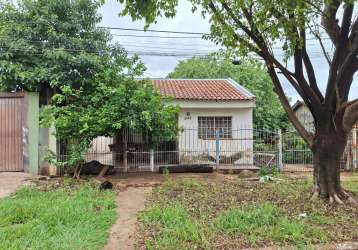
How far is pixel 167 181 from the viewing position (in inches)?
408

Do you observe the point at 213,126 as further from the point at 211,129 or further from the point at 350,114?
the point at 350,114

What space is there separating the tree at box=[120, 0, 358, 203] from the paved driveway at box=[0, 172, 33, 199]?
5.35m

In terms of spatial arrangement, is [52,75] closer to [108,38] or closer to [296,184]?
[108,38]

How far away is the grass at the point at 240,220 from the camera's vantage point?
5188mm

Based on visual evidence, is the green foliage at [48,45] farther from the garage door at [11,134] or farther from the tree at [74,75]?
the garage door at [11,134]

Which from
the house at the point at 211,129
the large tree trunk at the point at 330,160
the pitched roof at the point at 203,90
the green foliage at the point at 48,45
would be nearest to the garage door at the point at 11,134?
the green foliage at the point at 48,45

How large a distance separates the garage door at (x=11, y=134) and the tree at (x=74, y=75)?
635 millimetres

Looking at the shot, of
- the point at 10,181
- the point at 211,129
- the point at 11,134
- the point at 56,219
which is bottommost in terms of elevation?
the point at 56,219

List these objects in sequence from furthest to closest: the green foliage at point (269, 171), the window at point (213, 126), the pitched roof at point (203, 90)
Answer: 1. the window at point (213, 126)
2. the pitched roof at point (203, 90)
3. the green foliage at point (269, 171)

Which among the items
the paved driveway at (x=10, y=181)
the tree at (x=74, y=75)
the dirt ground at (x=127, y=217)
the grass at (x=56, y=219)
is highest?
the tree at (x=74, y=75)

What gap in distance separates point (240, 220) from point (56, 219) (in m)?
3.10

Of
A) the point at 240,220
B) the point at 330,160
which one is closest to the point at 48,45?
the point at 240,220

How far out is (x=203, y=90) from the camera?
659 inches

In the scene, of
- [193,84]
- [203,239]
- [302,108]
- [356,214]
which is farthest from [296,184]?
[302,108]
